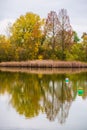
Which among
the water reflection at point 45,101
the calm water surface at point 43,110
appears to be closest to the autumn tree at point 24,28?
the water reflection at point 45,101

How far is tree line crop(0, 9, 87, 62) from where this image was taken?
2250 inches

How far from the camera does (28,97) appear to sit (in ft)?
50.7

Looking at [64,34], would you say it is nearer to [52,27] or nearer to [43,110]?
[52,27]

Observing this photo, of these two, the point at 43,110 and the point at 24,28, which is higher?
the point at 24,28

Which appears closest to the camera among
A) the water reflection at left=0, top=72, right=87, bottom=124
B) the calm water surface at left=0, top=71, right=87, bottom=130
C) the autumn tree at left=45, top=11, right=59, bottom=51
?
the calm water surface at left=0, top=71, right=87, bottom=130

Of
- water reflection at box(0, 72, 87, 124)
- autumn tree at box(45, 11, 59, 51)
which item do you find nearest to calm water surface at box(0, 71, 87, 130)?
water reflection at box(0, 72, 87, 124)

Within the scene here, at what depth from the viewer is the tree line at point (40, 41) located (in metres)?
57.2

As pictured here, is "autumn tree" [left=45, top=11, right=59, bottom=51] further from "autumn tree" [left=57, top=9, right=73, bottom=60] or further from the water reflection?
the water reflection

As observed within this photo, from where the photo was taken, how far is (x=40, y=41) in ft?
198

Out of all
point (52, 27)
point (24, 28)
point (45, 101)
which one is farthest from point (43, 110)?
point (24, 28)

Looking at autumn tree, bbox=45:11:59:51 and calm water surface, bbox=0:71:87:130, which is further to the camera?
autumn tree, bbox=45:11:59:51

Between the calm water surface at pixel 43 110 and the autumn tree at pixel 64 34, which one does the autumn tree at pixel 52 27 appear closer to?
the autumn tree at pixel 64 34

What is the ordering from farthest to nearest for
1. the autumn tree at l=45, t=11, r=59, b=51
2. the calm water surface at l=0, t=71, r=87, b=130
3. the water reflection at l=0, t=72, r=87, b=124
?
the autumn tree at l=45, t=11, r=59, b=51
the water reflection at l=0, t=72, r=87, b=124
the calm water surface at l=0, t=71, r=87, b=130

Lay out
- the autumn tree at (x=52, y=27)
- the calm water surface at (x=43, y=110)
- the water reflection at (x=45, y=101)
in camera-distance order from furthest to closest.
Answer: the autumn tree at (x=52, y=27) → the water reflection at (x=45, y=101) → the calm water surface at (x=43, y=110)
